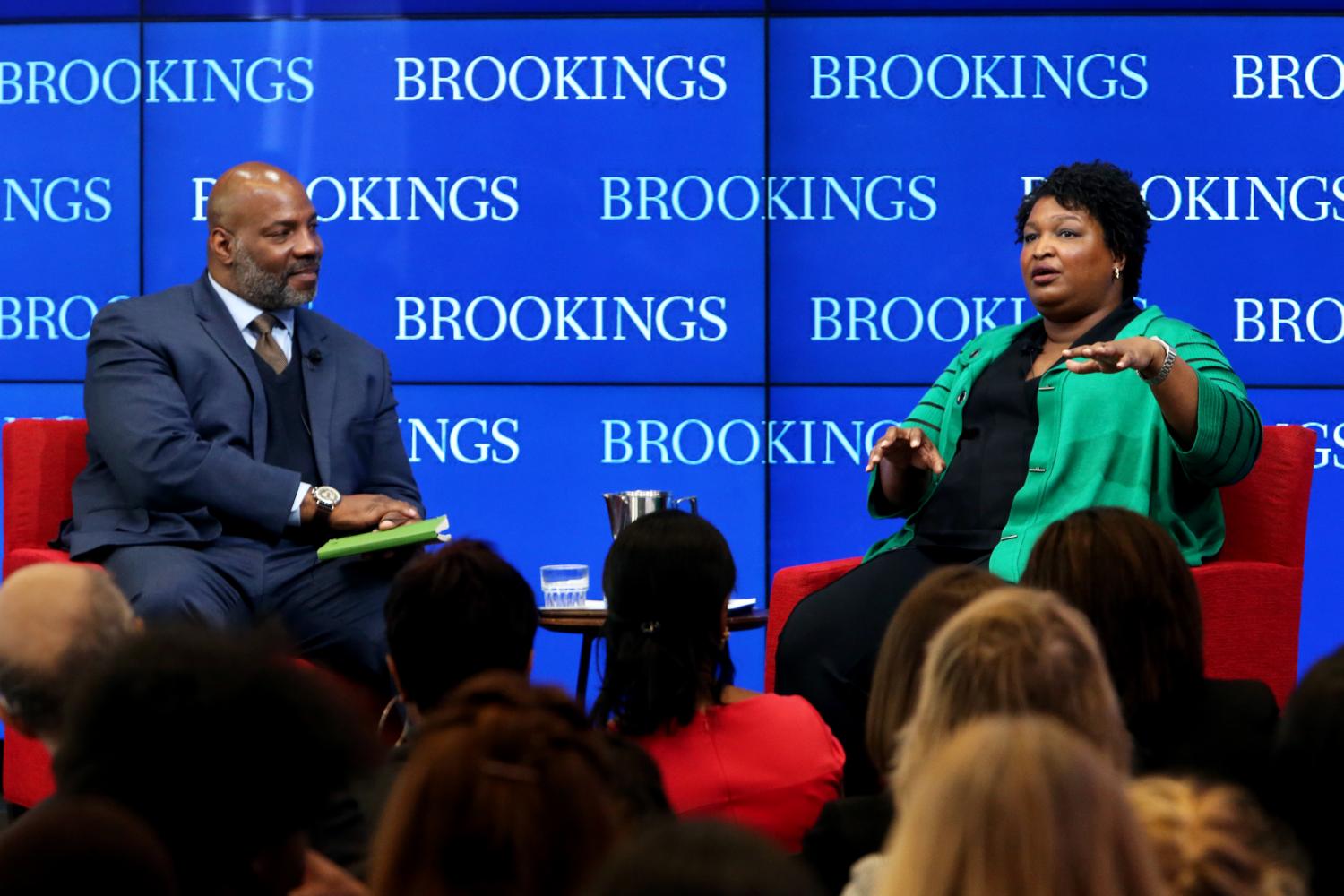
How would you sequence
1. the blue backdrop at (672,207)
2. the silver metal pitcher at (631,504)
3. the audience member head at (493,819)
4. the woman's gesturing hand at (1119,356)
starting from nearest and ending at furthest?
the audience member head at (493,819), the woman's gesturing hand at (1119,356), the silver metal pitcher at (631,504), the blue backdrop at (672,207)

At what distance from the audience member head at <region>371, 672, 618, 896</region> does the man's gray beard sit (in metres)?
3.03

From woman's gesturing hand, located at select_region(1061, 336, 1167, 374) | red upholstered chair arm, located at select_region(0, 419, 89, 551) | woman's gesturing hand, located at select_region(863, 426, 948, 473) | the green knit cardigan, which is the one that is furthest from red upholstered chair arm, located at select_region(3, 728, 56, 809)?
woman's gesturing hand, located at select_region(1061, 336, 1167, 374)

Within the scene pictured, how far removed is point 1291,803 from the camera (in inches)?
61.6

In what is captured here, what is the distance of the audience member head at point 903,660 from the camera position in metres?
2.11

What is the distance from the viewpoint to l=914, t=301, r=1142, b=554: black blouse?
3763mm

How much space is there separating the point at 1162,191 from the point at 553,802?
444 centimetres

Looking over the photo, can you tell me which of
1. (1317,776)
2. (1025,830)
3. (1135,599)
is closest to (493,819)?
(1025,830)

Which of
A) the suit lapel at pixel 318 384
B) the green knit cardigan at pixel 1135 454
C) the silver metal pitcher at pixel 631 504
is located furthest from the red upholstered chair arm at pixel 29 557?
the green knit cardigan at pixel 1135 454

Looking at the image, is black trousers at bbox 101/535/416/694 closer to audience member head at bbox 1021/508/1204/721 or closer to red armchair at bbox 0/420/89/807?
red armchair at bbox 0/420/89/807

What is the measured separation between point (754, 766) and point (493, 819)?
1248mm

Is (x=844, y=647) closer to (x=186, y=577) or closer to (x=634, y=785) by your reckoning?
(x=186, y=577)

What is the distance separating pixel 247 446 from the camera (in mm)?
4066

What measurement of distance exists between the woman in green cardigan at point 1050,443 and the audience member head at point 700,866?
93.3 inches

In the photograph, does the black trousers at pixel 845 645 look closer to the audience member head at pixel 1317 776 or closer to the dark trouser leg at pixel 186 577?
the dark trouser leg at pixel 186 577
